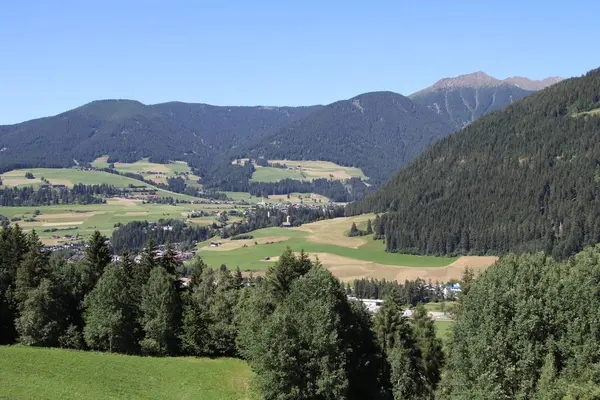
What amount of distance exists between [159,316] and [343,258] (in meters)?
105

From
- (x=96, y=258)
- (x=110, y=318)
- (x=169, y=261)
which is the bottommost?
(x=110, y=318)

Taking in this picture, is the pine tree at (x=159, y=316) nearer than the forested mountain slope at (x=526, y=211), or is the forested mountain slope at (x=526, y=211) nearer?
the pine tree at (x=159, y=316)

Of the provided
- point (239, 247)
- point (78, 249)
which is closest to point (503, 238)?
point (239, 247)

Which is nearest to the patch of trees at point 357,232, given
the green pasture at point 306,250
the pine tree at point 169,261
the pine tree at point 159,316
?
the green pasture at point 306,250

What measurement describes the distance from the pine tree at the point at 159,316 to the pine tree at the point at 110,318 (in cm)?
134

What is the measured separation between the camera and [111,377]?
4156 cm

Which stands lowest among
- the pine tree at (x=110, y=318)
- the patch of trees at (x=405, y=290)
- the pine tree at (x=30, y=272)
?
the patch of trees at (x=405, y=290)

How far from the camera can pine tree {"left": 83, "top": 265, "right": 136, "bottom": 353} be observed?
49.3 meters

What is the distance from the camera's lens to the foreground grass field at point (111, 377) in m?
37.6

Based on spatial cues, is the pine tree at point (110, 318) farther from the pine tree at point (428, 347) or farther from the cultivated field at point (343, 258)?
the cultivated field at point (343, 258)

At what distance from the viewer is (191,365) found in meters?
47.6

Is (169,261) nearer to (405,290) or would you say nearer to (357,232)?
(405,290)

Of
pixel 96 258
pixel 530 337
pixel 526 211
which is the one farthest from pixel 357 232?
pixel 530 337

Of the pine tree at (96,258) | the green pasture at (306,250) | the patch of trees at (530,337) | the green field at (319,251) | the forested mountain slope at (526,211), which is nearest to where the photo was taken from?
the patch of trees at (530,337)
